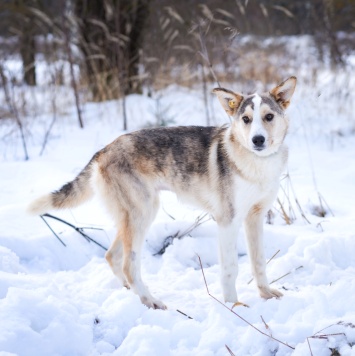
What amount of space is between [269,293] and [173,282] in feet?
2.30

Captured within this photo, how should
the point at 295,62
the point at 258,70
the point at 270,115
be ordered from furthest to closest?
the point at 295,62, the point at 258,70, the point at 270,115

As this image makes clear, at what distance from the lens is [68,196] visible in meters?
3.49

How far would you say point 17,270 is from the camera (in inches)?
133

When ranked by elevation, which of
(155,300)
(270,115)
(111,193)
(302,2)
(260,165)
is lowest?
(155,300)

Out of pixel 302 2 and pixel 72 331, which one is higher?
pixel 302 2

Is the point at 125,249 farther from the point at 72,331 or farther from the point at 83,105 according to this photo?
the point at 83,105

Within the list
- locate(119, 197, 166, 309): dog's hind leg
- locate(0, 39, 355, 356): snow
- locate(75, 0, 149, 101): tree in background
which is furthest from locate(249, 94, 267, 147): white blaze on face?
locate(75, 0, 149, 101): tree in background

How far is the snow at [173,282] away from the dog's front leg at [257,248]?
0.09 meters

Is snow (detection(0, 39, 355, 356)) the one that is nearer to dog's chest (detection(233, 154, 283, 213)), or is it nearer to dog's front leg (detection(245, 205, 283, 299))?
dog's front leg (detection(245, 205, 283, 299))

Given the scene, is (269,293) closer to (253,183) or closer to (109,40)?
(253,183)

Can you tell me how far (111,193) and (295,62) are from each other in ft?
27.9

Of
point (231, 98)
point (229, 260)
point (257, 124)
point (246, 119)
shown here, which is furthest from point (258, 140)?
point (229, 260)

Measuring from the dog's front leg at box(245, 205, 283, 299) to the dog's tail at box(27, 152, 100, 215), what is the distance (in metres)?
1.13

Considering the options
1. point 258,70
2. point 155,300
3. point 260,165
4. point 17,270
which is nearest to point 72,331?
point 155,300
